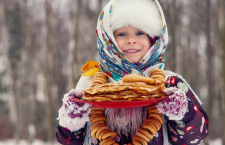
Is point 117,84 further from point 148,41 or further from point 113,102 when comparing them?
point 148,41

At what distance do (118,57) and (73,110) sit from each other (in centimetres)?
46

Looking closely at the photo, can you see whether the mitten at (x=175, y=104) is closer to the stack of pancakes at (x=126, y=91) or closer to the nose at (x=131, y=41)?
the stack of pancakes at (x=126, y=91)

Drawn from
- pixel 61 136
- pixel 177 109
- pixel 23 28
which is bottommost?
pixel 61 136

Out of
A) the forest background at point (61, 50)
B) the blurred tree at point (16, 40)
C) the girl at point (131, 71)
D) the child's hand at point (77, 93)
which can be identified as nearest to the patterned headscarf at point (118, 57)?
the girl at point (131, 71)

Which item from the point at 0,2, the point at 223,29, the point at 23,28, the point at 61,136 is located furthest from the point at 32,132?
the point at 61,136

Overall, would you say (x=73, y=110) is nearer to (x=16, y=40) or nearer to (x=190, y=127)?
(x=190, y=127)

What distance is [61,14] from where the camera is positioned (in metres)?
12.2

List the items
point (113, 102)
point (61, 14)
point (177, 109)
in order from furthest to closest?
1. point (61, 14)
2. point (177, 109)
3. point (113, 102)

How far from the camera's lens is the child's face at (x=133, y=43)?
5.03 feet

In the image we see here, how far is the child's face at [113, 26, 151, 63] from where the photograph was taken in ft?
5.03

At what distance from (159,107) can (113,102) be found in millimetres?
332

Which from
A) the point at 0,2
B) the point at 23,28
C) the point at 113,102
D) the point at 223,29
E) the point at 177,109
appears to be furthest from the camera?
the point at 23,28

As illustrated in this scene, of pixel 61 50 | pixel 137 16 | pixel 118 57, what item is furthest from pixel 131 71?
pixel 61 50

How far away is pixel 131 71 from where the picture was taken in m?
1.50
